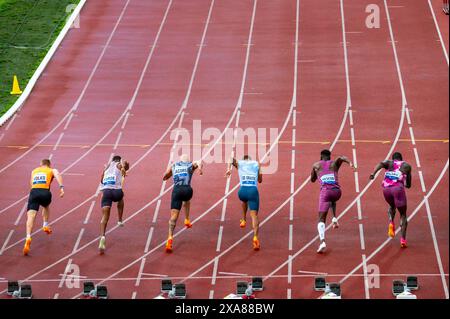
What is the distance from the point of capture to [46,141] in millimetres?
26562

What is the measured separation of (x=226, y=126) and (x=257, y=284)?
9.48 metres

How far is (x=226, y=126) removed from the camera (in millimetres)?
27094

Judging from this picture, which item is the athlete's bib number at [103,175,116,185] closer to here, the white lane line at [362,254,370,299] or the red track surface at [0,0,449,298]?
the red track surface at [0,0,449,298]

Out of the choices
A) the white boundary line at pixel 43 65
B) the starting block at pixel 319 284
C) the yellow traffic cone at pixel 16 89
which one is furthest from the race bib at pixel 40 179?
the yellow traffic cone at pixel 16 89

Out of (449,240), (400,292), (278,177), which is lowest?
(449,240)

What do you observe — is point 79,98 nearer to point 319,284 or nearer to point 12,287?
point 12,287

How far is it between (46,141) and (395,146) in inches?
310

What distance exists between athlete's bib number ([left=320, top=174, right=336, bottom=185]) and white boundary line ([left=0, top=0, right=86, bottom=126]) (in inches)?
443

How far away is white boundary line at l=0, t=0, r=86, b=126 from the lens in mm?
28984

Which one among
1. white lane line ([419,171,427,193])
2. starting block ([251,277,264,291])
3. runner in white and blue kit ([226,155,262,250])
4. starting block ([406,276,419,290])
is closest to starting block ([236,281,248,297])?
starting block ([251,277,264,291])

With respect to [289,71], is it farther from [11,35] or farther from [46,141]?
[11,35]

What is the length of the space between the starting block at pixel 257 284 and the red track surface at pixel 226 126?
0.56 ft
